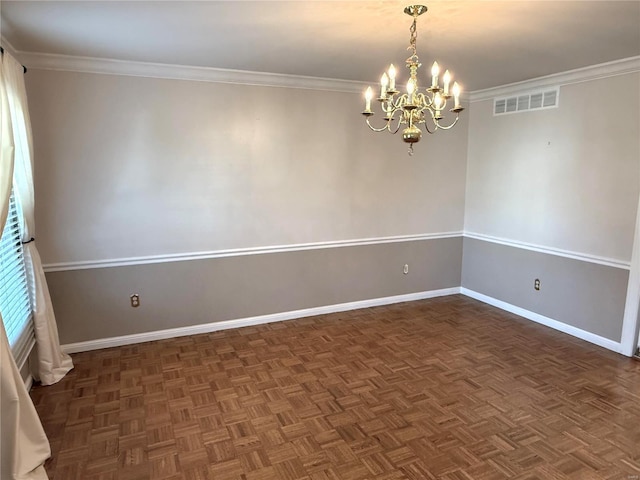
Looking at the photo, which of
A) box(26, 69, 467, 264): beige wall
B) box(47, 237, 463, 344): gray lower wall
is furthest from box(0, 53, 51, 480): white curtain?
box(47, 237, 463, 344): gray lower wall

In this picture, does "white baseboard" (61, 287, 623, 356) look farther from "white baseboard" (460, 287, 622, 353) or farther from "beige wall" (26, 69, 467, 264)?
"beige wall" (26, 69, 467, 264)

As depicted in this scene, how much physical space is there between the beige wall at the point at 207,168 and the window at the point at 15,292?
18.2 inches

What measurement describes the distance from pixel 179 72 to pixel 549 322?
4187mm

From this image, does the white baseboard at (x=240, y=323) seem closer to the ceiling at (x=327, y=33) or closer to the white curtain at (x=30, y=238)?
the white curtain at (x=30, y=238)

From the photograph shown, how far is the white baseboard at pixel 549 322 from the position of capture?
3654mm

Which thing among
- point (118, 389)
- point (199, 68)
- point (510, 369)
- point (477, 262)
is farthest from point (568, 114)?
point (118, 389)

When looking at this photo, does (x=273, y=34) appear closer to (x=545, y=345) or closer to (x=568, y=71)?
(x=568, y=71)

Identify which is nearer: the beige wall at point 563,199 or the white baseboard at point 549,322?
the beige wall at point 563,199

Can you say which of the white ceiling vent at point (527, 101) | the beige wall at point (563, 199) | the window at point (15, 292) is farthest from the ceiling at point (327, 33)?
the window at point (15, 292)

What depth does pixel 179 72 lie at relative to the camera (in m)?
3.56

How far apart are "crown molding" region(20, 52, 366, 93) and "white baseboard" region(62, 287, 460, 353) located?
2236mm

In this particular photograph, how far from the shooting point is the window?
2.60m

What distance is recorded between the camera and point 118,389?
2969 millimetres

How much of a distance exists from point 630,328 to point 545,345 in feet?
2.15
